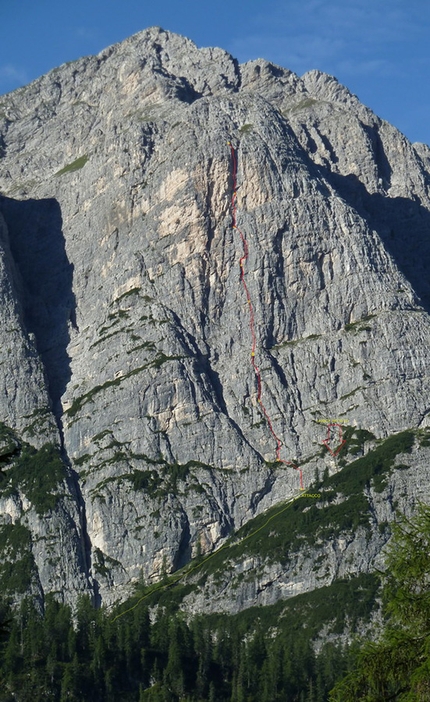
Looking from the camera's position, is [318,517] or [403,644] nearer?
[403,644]

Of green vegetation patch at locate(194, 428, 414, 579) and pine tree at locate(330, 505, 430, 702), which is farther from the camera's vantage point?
green vegetation patch at locate(194, 428, 414, 579)

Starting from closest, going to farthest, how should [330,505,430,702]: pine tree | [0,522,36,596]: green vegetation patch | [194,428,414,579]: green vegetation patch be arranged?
[330,505,430,702]: pine tree, [194,428,414,579]: green vegetation patch, [0,522,36,596]: green vegetation patch

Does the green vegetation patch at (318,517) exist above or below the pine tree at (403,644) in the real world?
above

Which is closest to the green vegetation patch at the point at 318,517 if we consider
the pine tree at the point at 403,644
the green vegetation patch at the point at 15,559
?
the green vegetation patch at the point at 15,559

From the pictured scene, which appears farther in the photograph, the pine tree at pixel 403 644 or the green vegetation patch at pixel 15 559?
the green vegetation patch at pixel 15 559

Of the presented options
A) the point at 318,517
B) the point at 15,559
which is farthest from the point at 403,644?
the point at 15,559

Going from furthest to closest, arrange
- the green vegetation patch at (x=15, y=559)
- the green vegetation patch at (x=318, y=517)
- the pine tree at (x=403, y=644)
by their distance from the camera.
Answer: the green vegetation patch at (x=15, y=559) → the green vegetation patch at (x=318, y=517) → the pine tree at (x=403, y=644)

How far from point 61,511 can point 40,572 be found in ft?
39.2

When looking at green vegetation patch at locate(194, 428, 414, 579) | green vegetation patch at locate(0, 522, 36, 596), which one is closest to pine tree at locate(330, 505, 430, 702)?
green vegetation patch at locate(194, 428, 414, 579)

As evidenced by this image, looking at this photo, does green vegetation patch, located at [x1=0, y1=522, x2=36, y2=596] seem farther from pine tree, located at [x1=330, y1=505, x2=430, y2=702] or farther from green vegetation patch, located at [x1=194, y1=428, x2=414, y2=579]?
pine tree, located at [x1=330, y1=505, x2=430, y2=702]

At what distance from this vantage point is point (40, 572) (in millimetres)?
188875

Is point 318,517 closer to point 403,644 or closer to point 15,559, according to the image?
point 15,559

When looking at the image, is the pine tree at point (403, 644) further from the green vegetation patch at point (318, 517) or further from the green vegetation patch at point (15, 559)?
the green vegetation patch at point (15, 559)

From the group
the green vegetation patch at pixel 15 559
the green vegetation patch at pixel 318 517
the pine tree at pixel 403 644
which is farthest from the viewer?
the green vegetation patch at pixel 15 559
